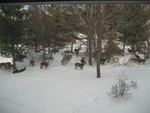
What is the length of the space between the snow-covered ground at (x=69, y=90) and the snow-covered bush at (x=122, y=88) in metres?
0.04

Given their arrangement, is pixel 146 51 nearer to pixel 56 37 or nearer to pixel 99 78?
pixel 99 78

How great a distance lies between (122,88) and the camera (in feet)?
7.05

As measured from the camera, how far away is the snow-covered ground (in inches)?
84.9

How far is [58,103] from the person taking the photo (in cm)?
223

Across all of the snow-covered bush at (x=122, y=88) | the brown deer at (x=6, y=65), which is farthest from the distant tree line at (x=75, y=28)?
the snow-covered bush at (x=122, y=88)

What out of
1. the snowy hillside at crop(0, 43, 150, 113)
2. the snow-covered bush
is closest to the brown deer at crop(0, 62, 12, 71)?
the snowy hillside at crop(0, 43, 150, 113)

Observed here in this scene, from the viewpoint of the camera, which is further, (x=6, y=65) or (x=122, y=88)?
(x=6, y=65)

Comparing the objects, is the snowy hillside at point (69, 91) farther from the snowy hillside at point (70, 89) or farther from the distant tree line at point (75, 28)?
the distant tree line at point (75, 28)

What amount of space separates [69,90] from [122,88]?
0.50 m

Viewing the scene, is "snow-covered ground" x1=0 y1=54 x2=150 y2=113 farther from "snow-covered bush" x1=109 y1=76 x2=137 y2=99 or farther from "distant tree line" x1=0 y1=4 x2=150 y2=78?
"distant tree line" x1=0 y1=4 x2=150 y2=78

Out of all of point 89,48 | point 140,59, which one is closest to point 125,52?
point 140,59

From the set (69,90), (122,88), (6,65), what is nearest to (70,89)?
(69,90)

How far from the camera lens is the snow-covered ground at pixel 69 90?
2156 millimetres

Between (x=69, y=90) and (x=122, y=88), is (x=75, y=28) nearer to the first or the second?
(x=69, y=90)
